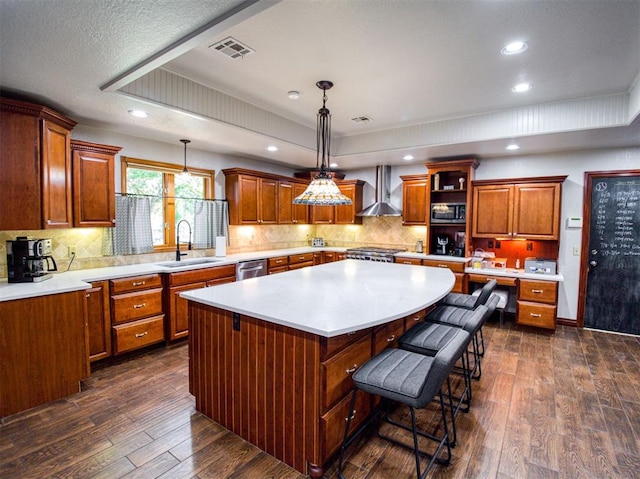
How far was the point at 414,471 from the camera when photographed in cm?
190

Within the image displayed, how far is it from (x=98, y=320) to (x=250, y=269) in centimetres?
195

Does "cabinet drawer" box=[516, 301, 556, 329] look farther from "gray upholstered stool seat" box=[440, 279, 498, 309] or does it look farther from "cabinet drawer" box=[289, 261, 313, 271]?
"cabinet drawer" box=[289, 261, 313, 271]

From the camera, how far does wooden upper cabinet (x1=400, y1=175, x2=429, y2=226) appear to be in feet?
17.6

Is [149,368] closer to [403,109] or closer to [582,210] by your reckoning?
[403,109]

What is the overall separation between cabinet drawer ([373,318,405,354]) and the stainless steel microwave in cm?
300

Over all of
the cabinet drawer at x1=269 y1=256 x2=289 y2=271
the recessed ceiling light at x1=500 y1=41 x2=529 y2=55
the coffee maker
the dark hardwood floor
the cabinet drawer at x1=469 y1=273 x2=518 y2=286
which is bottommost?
the dark hardwood floor

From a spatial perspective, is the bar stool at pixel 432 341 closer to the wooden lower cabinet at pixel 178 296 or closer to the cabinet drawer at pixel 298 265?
the wooden lower cabinet at pixel 178 296

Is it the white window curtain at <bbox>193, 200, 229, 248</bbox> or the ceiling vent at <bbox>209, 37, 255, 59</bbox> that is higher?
the ceiling vent at <bbox>209, 37, 255, 59</bbox>

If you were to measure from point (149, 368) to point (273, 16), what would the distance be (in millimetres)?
3245

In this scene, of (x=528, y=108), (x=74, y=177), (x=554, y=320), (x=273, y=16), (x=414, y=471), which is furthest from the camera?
(x=554, y=320)

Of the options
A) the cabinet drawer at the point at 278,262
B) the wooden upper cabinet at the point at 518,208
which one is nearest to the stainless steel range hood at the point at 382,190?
the wooden upper cabinet at the point at 518,208

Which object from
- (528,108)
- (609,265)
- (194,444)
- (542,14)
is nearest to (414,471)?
(194,444)

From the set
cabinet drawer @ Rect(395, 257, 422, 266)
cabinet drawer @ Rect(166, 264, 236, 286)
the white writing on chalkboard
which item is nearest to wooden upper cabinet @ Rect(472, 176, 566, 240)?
the white writing on chalkboard

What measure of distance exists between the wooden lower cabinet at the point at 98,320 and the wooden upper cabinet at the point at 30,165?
688mm
